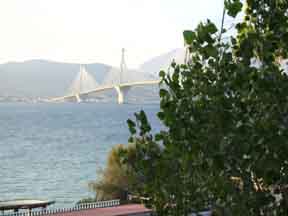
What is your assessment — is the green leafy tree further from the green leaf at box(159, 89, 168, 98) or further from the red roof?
the red roof

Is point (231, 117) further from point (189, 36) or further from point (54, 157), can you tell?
point (54, 157)

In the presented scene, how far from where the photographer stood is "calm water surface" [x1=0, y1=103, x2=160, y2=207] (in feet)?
121

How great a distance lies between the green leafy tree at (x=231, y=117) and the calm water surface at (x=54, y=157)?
29.0 m

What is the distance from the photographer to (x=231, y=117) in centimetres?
280

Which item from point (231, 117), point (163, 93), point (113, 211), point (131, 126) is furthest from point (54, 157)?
point (231, 117)

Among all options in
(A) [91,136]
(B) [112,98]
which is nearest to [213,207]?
(A) [91,136]

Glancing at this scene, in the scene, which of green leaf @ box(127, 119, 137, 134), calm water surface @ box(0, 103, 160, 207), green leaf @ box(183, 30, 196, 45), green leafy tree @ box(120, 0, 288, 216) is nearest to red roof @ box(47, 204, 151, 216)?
calm water surface @ box(0, 103, 160, 207)

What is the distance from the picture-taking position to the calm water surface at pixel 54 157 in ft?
121

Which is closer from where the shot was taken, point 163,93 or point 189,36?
point 189,36

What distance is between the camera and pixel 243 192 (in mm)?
2811

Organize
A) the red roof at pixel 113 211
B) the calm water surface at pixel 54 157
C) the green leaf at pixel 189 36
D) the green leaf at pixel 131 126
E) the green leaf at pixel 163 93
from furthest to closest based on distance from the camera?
the calm water surface at pixel 54 157 → the red roof at pixel 113 211 → the green leaf at pixel 131 126 → the green leaf at pixel 163 93 → the green leaf at pixel 189 36

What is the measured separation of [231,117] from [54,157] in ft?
170

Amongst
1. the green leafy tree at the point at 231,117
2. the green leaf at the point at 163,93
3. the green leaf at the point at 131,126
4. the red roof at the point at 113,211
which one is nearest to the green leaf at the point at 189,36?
the green leafy tree at the point at 231,117

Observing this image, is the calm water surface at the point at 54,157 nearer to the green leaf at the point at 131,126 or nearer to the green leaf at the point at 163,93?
the green leaf at the point at 131,126
